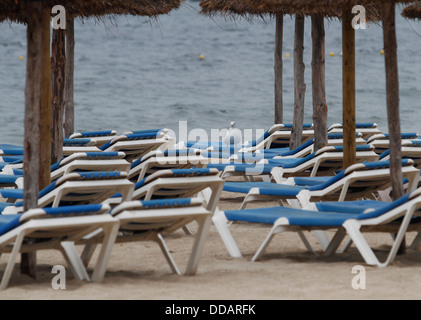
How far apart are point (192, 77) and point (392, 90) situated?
2632cm

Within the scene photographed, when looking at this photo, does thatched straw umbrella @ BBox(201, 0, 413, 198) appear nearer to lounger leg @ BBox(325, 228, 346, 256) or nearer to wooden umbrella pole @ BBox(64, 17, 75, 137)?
lounger leg @ BBox(325, 228, 346, 256)

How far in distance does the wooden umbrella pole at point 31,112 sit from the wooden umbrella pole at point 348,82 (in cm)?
243

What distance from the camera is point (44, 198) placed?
5.00 metres

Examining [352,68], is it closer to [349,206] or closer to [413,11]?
[349,206]

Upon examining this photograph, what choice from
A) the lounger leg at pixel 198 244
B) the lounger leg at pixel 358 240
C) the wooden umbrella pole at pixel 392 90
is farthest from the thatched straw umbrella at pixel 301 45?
the lounger leg at pixel 198 244

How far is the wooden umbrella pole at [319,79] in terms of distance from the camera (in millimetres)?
8062

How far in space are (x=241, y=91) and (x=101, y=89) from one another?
5.03 meters

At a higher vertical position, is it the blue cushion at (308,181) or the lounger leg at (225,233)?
the blue cushion at (308,181)

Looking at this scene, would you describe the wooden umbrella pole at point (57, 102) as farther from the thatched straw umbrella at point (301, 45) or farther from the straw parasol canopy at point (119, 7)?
the thatched straw umbrella at point (301, 45)

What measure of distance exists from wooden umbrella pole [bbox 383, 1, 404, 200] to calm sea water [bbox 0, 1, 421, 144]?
1569 centimetres

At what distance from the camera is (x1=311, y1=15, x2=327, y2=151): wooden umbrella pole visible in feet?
26.5

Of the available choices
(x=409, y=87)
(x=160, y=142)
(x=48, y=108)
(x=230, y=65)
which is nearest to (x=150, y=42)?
(x=230, y=65)

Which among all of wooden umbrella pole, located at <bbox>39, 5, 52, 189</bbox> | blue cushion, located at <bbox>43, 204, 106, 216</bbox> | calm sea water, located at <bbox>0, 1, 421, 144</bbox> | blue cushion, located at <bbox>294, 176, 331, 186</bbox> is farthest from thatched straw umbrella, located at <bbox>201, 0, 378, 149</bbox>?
calm sea water, located at <bbox>0, 1, 421, 144</bbox>

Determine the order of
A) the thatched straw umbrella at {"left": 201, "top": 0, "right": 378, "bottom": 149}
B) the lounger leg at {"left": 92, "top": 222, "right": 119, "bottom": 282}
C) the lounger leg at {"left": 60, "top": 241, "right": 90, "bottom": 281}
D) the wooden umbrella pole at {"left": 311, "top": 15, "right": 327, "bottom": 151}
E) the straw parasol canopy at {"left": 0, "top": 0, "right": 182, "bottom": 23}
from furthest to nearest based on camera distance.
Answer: the wooden umbrella pole at {"left": 311, "top": 15, "right": 327, "bottom": 151}, the straw parasol canopy at {"left": 0, "top": 0, "right": 182, "bottom": 23}, the thatched straw umbrella at {"left": 201, "top": 0, "right": 378, "bottom": 149}, the lounger leg at {"left": 60, "top": 241, "right": 90, "bottom": 281}, the lounger leg at {"left": 92, "top": 222, "right": 119, "bottom": 282}
